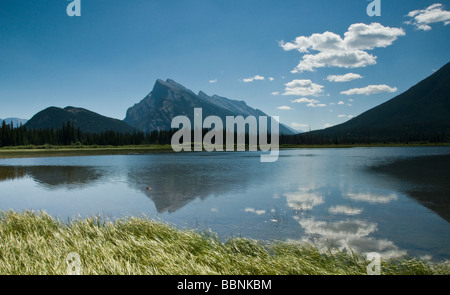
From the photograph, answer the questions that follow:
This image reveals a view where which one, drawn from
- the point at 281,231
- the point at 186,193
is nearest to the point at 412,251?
the point at 281,231

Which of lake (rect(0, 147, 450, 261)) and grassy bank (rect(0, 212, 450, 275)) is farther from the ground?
grassy bank (rect(0, 212, 450, 275))

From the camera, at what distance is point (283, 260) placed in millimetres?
9484

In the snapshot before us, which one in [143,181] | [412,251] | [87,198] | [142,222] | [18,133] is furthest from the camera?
[18,133]

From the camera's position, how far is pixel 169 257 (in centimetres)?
951

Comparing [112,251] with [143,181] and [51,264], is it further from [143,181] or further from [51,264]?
[143,181]

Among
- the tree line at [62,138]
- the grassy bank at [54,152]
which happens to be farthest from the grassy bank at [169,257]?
the tree line at [62,138]

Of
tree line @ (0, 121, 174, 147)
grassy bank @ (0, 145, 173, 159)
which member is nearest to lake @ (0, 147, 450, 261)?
grassy bank @ (0, 145, 173, 159)

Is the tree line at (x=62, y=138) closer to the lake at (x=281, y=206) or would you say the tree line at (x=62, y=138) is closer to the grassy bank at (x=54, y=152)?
the grassy bank at (x=54, y=152)

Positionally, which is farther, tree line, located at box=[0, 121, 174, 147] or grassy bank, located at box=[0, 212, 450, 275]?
tree line, located at box=[0, 121, 174, 147]

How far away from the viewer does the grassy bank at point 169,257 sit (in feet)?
28.7

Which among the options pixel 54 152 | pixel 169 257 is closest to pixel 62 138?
pixel 54 152

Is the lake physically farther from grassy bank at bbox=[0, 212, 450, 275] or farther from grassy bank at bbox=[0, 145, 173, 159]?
grassy bank at bbox=[0, 145, 173, 159]

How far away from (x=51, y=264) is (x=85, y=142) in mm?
185952

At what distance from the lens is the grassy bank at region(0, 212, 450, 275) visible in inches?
344
